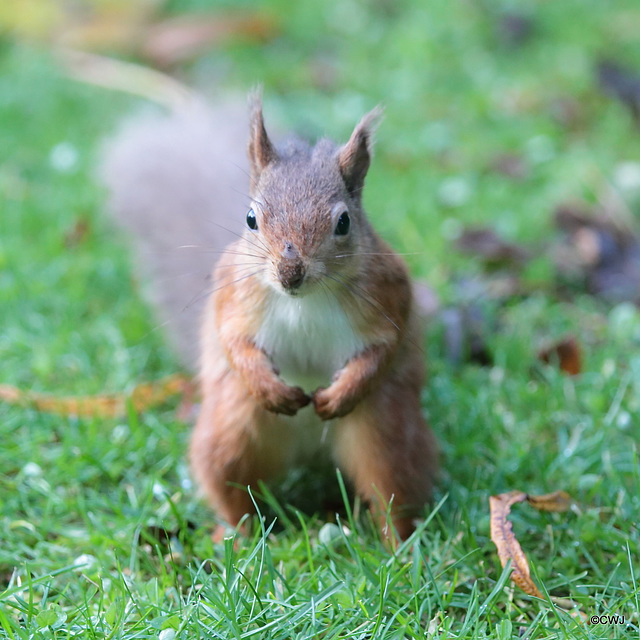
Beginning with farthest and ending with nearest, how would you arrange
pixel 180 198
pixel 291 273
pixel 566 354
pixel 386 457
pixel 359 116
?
pixel 359 116 → pixel 180 198 → pixel 566 354 → pixel 386 457 → pixel 291 273

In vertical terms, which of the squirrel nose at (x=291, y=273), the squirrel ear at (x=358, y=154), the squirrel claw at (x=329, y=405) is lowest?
the squirrel claw at (x=329, y=405)

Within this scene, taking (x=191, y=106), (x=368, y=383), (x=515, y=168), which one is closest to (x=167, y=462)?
(x=368, y=383)

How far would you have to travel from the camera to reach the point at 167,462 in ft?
6.64

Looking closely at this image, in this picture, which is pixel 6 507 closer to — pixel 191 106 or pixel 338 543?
pixel 338 543

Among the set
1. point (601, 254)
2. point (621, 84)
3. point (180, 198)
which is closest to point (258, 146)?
point (180, 198)

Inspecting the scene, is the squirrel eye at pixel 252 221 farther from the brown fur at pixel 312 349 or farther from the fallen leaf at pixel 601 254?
the fallen leaf at pixel 601 254

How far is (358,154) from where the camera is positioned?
5.47 feet

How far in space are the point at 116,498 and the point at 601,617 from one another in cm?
107

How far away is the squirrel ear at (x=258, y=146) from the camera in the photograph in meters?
1.67

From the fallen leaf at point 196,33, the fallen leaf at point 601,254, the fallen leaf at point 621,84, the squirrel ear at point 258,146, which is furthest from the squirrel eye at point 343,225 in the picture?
the fallen leaf at point 196,33

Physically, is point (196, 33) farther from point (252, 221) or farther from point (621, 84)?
point (252, 221)

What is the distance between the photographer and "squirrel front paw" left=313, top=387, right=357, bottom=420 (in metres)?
1.63

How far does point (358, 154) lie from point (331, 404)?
0.50 metres

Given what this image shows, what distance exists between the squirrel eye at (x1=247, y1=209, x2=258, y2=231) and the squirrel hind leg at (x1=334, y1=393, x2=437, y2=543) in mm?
431
